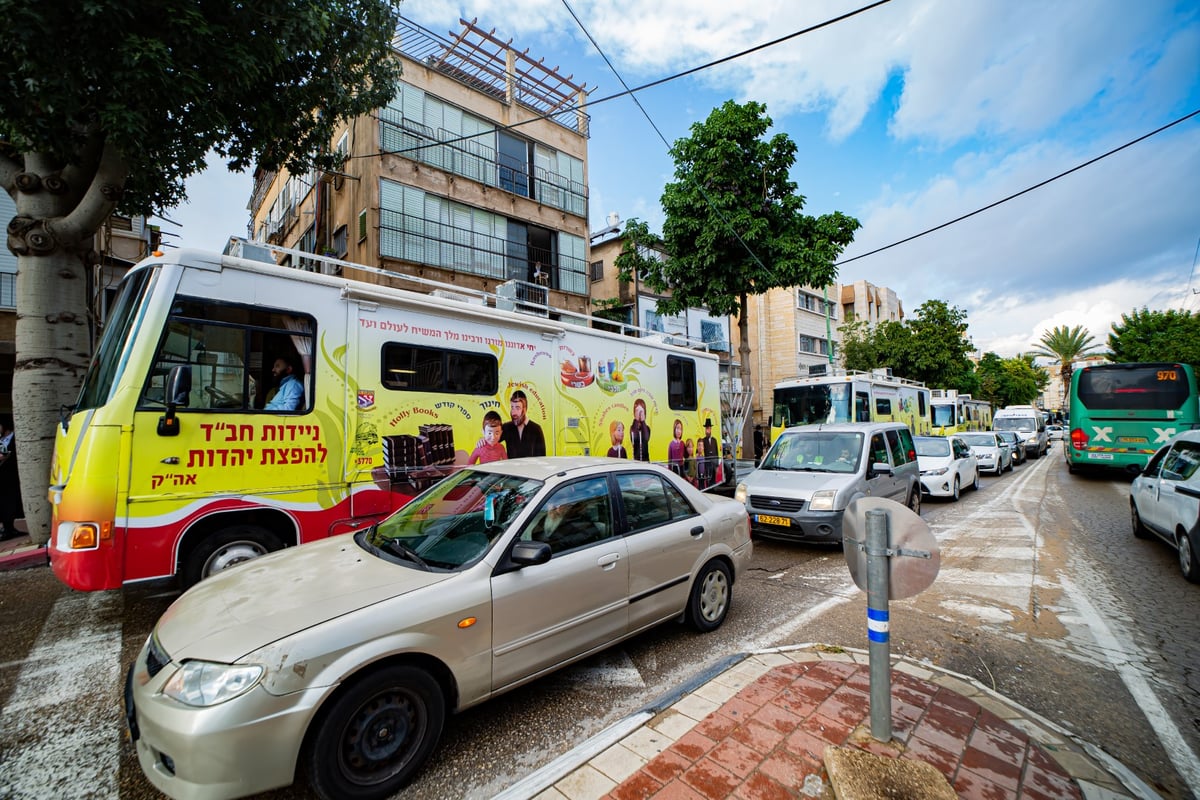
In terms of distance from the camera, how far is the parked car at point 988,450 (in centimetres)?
1669

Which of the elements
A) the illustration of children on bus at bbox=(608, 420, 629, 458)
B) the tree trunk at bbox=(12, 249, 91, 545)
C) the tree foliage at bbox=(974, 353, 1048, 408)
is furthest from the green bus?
the tree foliage at bbox=(974, 353, 1048, 408)

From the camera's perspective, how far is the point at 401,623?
246 centimetres

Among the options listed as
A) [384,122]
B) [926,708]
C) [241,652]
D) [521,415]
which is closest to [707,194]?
[384,122]

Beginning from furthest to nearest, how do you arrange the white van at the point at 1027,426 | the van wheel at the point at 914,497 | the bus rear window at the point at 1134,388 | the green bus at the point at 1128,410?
the white van at the point at 1027,426 → the bus rear window at the point at 1134,388 → the green bus at the point at 1128,410 → the van wheel at the point at 914,497

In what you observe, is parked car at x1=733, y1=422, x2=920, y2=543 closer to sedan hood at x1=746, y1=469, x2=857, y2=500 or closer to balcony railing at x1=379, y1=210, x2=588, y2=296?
sedan hood at x1=746, y1=469, x2=857, y2=500

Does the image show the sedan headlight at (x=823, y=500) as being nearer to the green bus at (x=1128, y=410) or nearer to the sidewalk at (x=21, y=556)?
the sidewalk at (x=21, y=556)

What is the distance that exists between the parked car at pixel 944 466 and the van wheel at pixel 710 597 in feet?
28.0

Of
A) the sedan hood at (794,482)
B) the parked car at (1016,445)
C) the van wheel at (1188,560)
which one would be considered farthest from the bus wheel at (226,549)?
the parked car at (1016,445)

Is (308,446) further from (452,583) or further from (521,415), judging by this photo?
(452,583)

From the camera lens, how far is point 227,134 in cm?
747

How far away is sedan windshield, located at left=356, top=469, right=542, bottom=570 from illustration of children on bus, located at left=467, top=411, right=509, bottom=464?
2.18 m

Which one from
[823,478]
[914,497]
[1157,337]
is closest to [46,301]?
[823,478]

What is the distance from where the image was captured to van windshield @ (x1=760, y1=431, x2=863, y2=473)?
7.68 metres

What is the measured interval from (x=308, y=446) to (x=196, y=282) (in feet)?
5.46
